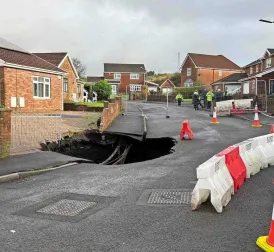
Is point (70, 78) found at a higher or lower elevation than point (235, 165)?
higher

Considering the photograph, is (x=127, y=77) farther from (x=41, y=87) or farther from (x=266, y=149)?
(x=266, y=149)

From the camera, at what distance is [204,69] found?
238 ft

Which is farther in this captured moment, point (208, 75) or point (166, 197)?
point (208, 75)

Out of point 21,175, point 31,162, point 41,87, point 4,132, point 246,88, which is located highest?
point 246,88

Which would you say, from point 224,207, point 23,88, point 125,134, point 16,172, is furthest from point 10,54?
point 224,207

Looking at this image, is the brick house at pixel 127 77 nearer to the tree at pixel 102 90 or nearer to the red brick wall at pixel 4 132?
the tree at pixel 102 90

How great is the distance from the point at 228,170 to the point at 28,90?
22202mm

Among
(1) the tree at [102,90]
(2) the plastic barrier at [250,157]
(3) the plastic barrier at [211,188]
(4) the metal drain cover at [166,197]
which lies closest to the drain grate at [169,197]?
(4) the metal drain cover at [166,197]

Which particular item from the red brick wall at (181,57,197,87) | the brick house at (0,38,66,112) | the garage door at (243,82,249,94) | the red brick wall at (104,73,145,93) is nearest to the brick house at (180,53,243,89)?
the red brick wall at (181,57,197,87)

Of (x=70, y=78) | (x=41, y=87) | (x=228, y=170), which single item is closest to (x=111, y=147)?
(x=228, y=170)

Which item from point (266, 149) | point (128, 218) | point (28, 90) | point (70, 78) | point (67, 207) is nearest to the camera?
point (128, 218)

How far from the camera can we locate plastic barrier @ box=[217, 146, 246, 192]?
21.7 feet

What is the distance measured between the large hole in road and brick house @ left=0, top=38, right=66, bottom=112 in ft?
34.1

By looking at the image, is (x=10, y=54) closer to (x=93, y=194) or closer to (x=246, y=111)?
(x=246, y=111)
